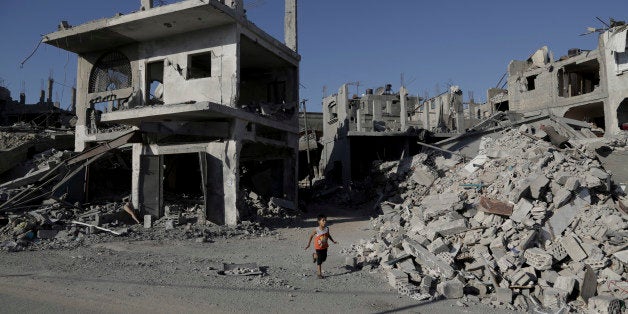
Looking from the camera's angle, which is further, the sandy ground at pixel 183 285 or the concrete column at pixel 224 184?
the concrete column at pixel 224 184

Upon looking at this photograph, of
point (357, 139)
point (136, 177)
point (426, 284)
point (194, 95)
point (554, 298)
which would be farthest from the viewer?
point (357, 139)

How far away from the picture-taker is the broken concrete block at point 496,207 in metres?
8.41

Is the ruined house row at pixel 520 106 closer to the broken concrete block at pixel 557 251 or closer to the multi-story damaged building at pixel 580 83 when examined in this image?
the multi-story damaged building at pixel 580 83

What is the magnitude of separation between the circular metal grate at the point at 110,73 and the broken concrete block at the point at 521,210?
1363cm

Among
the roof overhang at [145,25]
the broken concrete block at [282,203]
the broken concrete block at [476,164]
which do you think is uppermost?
the roof overhang at [145,25]

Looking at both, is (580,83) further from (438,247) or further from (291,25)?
(438,247)

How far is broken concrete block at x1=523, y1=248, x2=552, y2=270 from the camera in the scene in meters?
6.80

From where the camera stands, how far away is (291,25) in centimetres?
1775

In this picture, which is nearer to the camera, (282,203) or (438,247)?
(438,247)

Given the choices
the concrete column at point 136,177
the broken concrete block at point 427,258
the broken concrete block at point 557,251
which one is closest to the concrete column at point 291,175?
the concrete column at point 136,177

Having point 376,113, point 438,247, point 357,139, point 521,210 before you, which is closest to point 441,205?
point 521,210

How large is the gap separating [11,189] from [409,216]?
11.9 m

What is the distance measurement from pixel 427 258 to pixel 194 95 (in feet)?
31.2

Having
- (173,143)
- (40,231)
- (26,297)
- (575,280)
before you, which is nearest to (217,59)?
(173,143)
